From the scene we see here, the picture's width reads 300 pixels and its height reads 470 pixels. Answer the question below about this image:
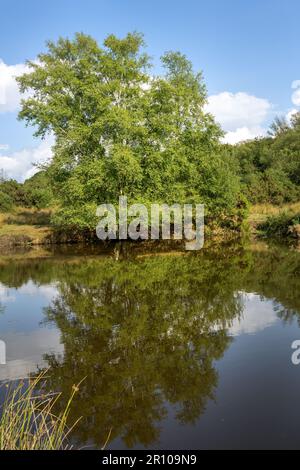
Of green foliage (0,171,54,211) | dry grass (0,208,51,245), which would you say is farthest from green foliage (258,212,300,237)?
green foliage (0,171,54,211)

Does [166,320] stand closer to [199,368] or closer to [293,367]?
[199,368]

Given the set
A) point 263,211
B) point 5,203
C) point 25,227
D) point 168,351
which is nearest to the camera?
point 168,351

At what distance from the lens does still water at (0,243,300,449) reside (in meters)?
5.36

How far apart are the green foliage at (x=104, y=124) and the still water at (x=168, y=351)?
8347mm

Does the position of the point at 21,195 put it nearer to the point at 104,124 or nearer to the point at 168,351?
the point at 104,124

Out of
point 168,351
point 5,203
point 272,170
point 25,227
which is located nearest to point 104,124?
point 25,227

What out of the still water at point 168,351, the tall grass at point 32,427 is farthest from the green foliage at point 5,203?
the tall grass at point 32,427

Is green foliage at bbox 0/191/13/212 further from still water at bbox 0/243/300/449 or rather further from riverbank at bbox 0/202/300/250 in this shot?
still water at bbox 0/243/300/449

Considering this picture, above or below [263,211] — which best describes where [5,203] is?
above

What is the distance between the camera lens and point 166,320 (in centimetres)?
1021

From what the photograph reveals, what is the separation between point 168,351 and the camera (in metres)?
8.05

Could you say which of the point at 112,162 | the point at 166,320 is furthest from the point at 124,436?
the point at 112,162

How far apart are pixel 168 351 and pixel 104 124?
18.0m

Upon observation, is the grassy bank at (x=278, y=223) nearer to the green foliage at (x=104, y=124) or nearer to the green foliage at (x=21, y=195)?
the green foliage at (x=104, y=124)
